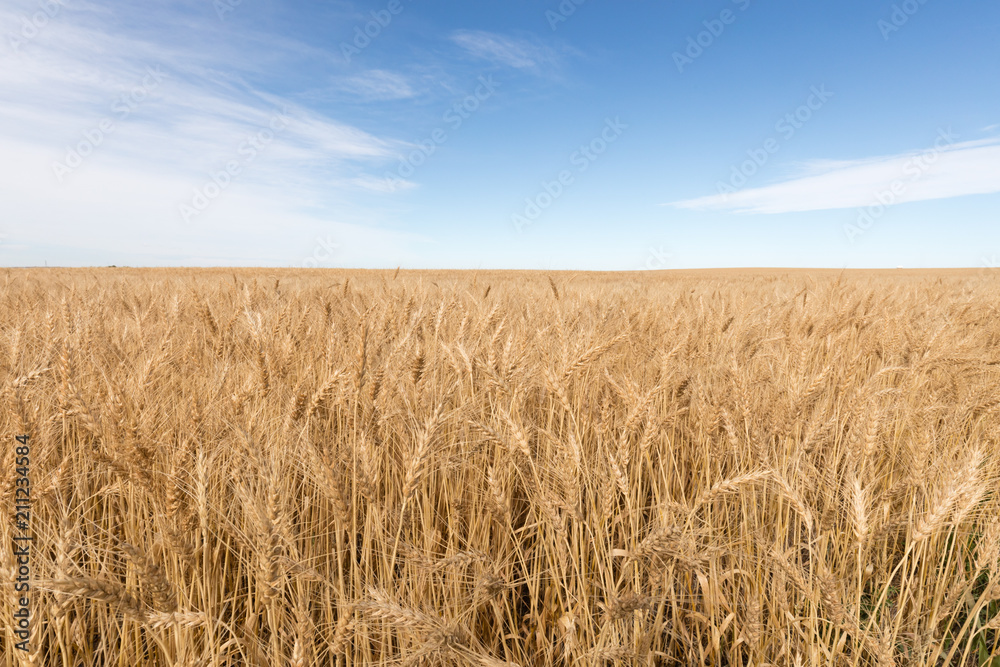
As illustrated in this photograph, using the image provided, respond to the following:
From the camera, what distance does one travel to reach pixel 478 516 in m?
1.52

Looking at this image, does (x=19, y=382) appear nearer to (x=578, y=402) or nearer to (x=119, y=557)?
(x=119, y=557)

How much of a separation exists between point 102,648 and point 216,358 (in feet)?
4.50

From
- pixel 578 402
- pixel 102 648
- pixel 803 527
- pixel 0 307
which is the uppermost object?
pixel 0 307

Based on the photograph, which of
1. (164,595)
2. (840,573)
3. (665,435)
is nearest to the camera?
(164,595)

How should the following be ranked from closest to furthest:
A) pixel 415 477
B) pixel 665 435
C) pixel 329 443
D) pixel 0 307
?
1. pixel 415 477
2. pixel 665 435
3. pixel 329 443
4. pixel 0 307

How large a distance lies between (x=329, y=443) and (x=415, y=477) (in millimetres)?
947

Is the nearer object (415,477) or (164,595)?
(164,595)

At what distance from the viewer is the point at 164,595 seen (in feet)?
2.94

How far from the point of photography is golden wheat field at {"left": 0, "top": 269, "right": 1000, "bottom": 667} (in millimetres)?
1081

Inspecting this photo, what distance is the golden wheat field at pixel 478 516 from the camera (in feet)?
3.55

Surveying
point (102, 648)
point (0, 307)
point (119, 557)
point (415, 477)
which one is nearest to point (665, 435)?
point (415, 477)

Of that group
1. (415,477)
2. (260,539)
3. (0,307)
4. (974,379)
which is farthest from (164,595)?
(0,307)

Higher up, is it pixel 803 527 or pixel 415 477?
pixel 415 477

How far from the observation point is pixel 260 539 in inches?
37.4
